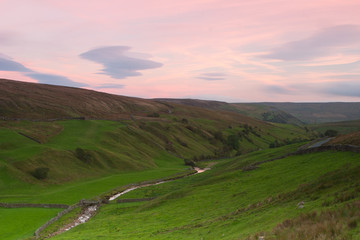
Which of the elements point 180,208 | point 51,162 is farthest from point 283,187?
point 51,162

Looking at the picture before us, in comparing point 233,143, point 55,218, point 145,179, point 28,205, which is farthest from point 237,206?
point 233,143

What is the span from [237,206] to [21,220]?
40304 millimetres

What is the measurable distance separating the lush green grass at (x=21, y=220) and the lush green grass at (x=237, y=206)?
9.59 metres

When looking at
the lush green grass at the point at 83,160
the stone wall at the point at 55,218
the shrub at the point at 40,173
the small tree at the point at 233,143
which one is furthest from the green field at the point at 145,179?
the stone wall at the point at 55,218

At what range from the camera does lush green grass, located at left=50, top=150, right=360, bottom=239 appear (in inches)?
1100

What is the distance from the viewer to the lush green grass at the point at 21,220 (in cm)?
4781

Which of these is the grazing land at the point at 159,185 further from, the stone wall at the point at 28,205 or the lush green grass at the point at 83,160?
the stone wall at the point at 28,205

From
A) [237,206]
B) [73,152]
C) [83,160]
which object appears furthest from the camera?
[73,152]

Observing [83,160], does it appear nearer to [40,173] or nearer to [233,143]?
[40,173]

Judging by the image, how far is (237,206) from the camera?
38031mm

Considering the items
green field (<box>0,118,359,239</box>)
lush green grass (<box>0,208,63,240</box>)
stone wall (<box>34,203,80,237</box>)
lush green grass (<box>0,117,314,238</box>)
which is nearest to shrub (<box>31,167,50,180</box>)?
green field (<box>0,118,359,239</box>)

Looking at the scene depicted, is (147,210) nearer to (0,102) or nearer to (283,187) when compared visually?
(283,187)

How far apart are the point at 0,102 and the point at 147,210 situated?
5797 inches

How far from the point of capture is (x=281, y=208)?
96.0 ft
